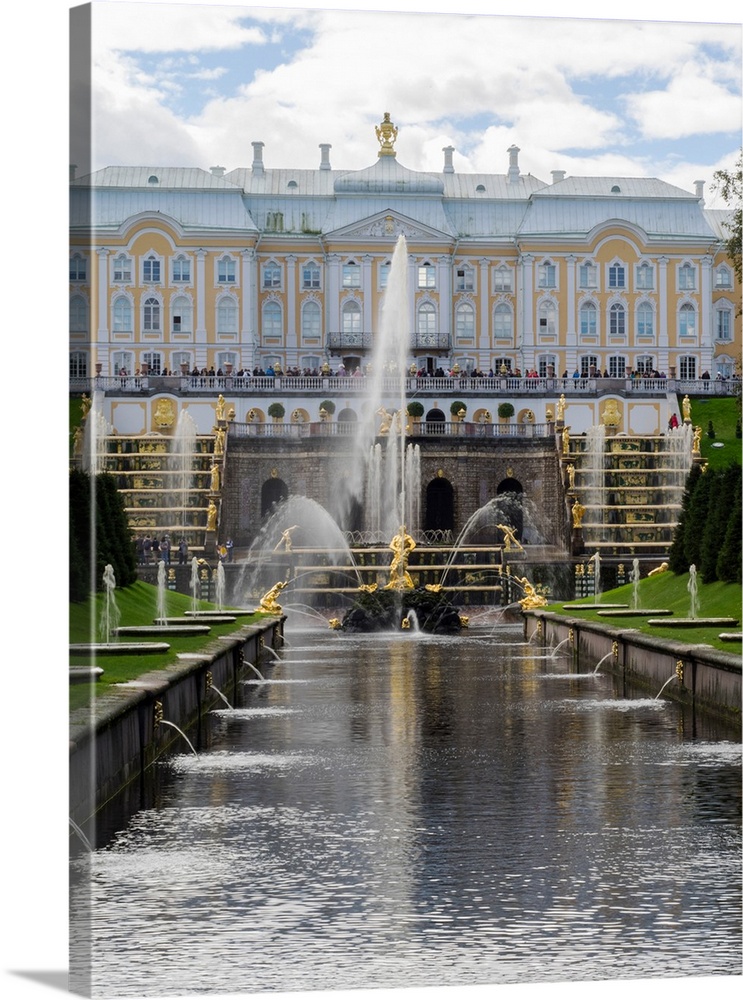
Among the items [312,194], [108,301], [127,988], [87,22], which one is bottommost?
[127,988]

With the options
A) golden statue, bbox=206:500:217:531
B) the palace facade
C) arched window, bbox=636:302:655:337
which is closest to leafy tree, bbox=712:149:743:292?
golden statue, bbox=206:500:217:531

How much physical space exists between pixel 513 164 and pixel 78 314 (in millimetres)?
49770

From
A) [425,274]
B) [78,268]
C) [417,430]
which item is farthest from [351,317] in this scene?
[78,268]

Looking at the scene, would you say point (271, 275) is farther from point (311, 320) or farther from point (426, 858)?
point (426, 858)

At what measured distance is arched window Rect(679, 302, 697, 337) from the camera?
5522 centimetres

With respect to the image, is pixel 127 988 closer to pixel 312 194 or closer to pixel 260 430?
pixel 260 430

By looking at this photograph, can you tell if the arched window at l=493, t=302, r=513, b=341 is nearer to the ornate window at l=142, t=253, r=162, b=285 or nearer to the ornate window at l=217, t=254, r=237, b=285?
the ornate window at l=217, t=254, r=237, b=285

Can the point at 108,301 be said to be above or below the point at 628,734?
above

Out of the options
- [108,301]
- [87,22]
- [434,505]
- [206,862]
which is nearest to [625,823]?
[206,862]

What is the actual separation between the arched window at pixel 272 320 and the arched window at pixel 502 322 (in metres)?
6.88

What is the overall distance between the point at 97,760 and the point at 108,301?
47.4 metres

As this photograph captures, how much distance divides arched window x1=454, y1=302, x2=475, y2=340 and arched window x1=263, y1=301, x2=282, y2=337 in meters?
5.71

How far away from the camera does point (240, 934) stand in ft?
25.6

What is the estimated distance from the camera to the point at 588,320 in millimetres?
55656
